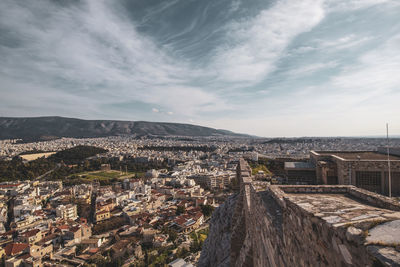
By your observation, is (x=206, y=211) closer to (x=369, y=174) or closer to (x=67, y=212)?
(x=67, y=212)

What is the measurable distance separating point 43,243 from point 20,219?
682 cm

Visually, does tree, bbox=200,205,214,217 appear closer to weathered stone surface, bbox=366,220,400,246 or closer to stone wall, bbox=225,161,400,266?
stone wall, bbox=225,161,400,266

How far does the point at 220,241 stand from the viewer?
7.59m

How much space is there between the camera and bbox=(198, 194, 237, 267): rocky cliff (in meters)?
6.89

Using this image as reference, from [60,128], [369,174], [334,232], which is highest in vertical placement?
[60,128]

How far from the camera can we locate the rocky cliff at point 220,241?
689cm

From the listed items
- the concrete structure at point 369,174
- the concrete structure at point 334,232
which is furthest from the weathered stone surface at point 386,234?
the concrete structure at point 369,174

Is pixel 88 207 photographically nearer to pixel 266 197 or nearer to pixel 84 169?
pixel 84 169

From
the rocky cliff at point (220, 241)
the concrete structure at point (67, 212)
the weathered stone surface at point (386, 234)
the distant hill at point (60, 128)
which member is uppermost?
the distant hill at point (60, 128)

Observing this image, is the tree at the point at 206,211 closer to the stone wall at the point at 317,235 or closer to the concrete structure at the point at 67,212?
the concrete structure at the point at 67,212

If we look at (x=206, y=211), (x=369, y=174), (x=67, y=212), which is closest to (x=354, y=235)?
(x=369, y=174)

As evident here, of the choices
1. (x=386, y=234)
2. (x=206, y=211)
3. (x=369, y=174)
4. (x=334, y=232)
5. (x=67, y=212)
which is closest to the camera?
(x=386, y=234)

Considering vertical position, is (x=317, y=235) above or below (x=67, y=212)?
above

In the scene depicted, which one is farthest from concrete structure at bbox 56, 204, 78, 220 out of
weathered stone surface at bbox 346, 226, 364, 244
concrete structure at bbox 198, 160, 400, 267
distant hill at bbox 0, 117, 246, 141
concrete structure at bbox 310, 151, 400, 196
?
distant hill at bbox 0, 117, 246, 141
